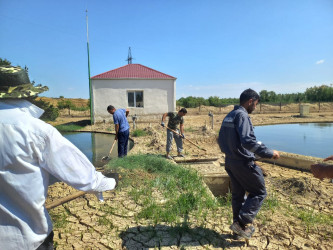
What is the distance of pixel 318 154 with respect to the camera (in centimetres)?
760

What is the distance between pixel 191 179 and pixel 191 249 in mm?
1886

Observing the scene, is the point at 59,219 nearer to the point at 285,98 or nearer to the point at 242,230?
the point at 242,230

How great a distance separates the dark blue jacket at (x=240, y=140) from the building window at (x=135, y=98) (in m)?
13.4

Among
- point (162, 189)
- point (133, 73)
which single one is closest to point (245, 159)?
point (162, 189)

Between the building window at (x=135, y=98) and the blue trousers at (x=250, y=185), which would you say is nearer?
the blue trousers at (x=250, y=185)

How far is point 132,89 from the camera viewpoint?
15.2m

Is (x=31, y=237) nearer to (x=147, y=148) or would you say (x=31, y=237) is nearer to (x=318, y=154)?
(x=147, y=148)

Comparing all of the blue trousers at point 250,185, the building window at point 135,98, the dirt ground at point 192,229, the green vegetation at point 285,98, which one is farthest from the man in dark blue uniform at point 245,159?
the green vegetation at point 285,98

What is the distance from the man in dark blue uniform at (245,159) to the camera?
7.53 feet

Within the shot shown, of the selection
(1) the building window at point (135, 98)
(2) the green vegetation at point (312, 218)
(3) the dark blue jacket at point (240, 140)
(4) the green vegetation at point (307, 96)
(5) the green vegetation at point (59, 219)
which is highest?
(4) the green vegetation at point (307, 96)

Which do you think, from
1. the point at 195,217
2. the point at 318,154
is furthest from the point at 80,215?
the point at 318,154

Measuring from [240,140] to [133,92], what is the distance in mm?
13669

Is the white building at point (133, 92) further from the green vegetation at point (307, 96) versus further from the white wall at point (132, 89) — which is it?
the green vegetation at point (307, 96)

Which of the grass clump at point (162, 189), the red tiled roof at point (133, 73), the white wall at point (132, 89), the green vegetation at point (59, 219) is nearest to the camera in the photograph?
the green vegetation at point (59, 219)
